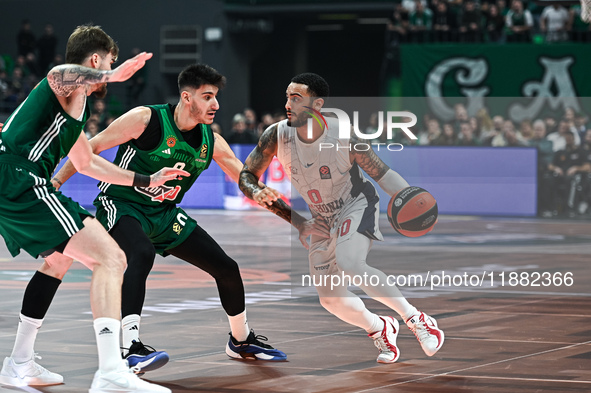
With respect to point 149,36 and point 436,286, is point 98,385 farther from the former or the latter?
point 149,36

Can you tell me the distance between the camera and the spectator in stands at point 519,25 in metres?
24.7

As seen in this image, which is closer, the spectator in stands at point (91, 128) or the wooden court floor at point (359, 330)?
the wooden court floor at point (359, 330)

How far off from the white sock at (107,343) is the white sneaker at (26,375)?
2.60 ft

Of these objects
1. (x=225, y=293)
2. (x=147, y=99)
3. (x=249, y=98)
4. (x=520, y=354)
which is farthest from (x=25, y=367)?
(x=249, y=98)

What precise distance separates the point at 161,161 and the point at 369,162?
154cm

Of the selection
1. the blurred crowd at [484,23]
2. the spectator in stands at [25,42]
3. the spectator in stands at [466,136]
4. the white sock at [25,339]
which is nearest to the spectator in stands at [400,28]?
the blurred crowd at [484,23]

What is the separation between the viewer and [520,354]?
7262 mm

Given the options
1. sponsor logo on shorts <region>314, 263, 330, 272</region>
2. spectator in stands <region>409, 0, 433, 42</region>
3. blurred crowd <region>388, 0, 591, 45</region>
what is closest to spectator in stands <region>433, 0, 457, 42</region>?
blurred crowd <region>388, 0, 591, 45</region>

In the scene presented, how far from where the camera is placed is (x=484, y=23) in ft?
84.7

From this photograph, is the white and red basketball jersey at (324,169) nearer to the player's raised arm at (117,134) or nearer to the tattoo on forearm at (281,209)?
the tattoo on forearm at (281,209)

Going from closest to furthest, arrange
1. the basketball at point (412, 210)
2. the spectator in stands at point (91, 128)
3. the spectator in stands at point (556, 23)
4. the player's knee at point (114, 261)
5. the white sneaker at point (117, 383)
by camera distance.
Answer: the white sneaker at point (117, 383)
the player's knee at point (114, 261)
the basketball at point (412, 210)
the spectator in stands at point (91, 128)
the spectator in stands at point (556, 23)

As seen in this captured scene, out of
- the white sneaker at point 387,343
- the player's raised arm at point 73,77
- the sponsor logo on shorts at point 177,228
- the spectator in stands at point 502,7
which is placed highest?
the spectator in stands at point 502,7

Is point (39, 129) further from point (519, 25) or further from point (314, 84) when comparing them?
point (519, 25)

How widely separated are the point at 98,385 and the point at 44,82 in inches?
72.9
